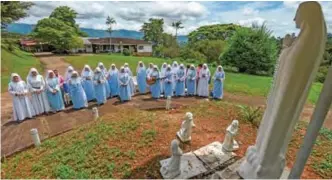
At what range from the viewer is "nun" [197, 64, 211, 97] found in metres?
10.1

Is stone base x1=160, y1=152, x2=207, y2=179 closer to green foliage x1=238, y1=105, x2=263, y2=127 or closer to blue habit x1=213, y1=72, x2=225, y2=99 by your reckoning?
green foliage x1=238, y1=105, x2=263, y2=127

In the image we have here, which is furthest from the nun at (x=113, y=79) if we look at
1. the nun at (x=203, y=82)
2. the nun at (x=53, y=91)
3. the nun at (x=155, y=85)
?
the nun at (x=203, y=82)

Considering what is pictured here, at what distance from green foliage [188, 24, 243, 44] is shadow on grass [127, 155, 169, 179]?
123 feet

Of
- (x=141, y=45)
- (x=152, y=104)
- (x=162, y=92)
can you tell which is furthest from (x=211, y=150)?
(x=141, y=45)

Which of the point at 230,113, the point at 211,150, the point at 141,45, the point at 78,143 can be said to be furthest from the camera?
the point at 141,45

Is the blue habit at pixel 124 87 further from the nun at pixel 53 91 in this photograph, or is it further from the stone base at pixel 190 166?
the stone base at pixel 190 166

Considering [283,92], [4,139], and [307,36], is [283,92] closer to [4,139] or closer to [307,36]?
[307,36]

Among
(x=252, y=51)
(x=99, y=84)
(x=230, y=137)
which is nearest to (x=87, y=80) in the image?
(x=99, y=84)

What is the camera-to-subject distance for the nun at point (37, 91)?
7750 mm

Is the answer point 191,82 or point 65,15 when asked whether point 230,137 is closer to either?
point 191,82

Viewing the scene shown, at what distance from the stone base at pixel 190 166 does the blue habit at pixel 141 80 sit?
6311mm

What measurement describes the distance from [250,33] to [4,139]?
802 inches

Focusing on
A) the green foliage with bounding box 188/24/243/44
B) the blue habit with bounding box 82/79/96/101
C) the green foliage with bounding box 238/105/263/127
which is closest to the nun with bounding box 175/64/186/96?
the blue habit with bounding box 82/79/96/101

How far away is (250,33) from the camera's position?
2155cm
